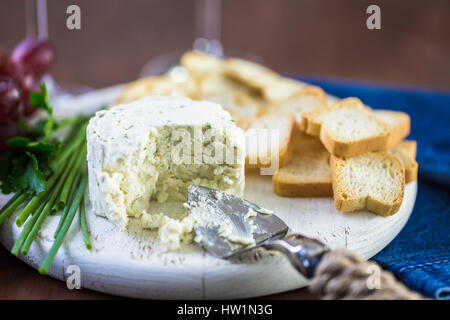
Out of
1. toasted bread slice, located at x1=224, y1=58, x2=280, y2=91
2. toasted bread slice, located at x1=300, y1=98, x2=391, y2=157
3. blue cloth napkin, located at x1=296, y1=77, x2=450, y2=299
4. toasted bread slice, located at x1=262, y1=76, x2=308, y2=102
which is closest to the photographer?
blue cloth napkin, located at x1=296, y1=77, x2=450, y2=299

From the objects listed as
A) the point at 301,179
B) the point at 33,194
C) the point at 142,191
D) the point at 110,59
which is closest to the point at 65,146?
the point at 33,194

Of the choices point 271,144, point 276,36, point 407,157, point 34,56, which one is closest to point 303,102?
point 271,144

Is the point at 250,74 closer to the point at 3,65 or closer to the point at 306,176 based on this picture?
the point at 306,176

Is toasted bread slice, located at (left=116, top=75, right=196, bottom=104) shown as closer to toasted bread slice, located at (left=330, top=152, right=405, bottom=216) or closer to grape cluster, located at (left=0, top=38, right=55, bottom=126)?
grape cluster, located at (left=0, top=38, right=55, bottom=126)

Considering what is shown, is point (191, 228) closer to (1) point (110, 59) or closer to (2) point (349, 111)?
(2) point (349, 111)

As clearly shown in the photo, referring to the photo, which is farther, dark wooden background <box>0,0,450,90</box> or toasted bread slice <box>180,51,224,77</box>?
dark wooden background <box>0,0,450,90</box>

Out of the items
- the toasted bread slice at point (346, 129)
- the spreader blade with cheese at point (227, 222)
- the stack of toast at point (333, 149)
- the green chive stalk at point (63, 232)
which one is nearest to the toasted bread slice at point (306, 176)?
the stack of toast at point (333, 149)

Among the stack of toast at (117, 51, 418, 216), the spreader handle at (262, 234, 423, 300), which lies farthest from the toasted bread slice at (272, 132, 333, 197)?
the spreader handle at (262, 234, 423, 300)
